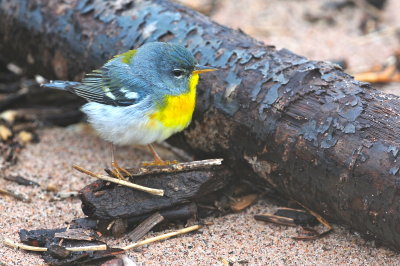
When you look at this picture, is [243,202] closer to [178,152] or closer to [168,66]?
[178,152]

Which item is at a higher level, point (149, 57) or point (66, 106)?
point (149, 57)

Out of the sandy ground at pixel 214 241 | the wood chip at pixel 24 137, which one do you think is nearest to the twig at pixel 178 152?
the sandy ground at pixel 214 241

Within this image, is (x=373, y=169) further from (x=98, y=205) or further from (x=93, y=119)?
(x=93, y=119)

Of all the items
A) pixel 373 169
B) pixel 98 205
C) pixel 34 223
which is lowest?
pixel 34 223

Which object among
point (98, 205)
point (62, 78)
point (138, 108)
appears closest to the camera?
point (98, 205)

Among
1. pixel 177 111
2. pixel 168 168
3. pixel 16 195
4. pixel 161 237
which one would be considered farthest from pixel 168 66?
pixel 16 195

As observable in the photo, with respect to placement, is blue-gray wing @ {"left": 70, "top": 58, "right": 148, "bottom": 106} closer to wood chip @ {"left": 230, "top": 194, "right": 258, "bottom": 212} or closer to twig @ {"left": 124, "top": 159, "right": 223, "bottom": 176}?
twig @ {"left": 124, "top": 159, "right": 223, "bottom": 176}

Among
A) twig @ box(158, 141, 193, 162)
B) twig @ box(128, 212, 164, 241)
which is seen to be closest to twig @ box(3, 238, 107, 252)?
twig @ box(128, 212, 164, 241)

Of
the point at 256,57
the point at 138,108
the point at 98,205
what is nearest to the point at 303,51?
the point at 256,57
